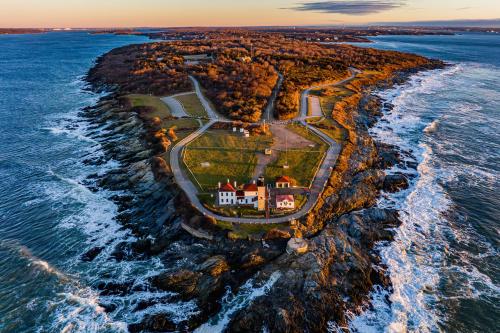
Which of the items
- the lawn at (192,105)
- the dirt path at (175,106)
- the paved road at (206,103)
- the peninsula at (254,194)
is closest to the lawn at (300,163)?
the peninsula at (254,194)

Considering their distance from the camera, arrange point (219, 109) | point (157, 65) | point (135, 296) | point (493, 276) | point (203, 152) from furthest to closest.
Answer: point (157, 65) < point (219, 109) < point (203, 152) < point (493, 276) < point (135, 296)

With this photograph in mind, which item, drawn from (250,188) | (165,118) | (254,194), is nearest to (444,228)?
(254,194)

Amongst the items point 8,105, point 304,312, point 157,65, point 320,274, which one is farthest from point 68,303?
point 157,65

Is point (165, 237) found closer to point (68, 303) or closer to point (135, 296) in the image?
point (135, 296)

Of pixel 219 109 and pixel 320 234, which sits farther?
pixel 219 109

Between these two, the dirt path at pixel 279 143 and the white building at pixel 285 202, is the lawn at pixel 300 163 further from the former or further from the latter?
the white building at pixel 285 202

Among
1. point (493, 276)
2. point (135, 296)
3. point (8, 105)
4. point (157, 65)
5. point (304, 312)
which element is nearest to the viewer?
point (304, 312)

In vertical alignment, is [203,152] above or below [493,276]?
above

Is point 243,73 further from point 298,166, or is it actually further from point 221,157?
point 298,166
